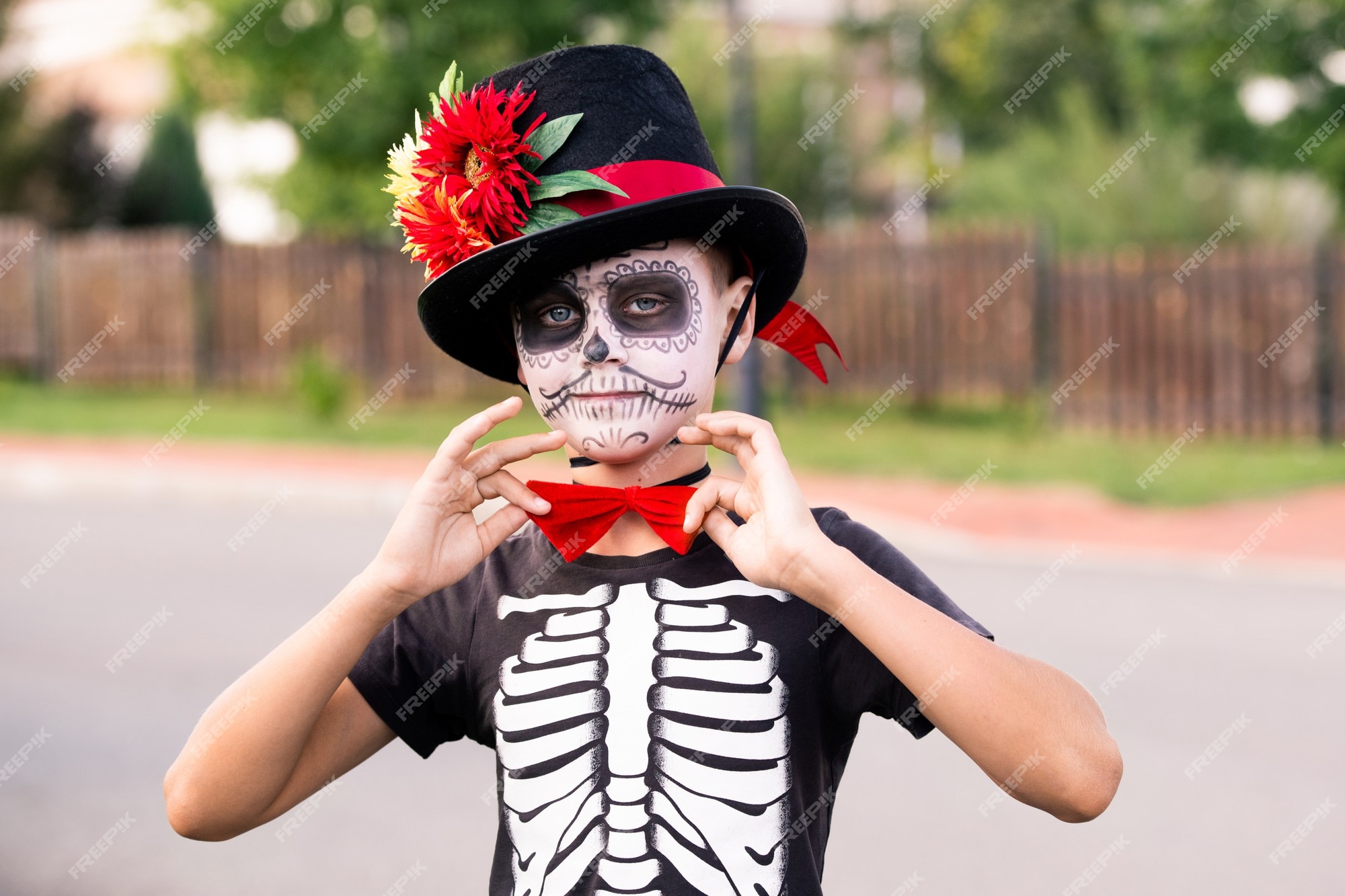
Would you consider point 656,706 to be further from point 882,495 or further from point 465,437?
point 882,495

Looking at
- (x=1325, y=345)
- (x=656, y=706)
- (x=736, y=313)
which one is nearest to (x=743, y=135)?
(x=1325, y=345)

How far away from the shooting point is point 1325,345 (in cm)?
1588

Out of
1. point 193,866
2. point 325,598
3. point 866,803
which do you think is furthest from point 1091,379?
point 193,866

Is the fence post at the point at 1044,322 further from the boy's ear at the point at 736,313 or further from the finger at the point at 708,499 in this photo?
the finger at the point at 708,499

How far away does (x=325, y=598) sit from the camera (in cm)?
894

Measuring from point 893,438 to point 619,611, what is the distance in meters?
14.5

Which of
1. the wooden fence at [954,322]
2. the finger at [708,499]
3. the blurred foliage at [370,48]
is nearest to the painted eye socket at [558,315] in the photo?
the finger at [708,499]

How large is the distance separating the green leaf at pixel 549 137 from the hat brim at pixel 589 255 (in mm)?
141

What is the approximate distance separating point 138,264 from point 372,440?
27.1 ft

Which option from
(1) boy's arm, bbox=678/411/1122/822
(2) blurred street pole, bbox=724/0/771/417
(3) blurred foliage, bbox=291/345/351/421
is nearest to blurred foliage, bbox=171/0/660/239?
(3) blurred foliage, bbox=291/345/351/421

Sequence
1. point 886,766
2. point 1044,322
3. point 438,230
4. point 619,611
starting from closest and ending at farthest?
point 619,611
point 438,230
point 886,766
point 1044,322

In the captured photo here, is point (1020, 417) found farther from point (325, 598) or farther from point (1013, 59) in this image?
point (1013, 59)

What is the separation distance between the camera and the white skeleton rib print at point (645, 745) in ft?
6.31

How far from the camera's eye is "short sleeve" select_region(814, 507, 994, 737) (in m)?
1.94
